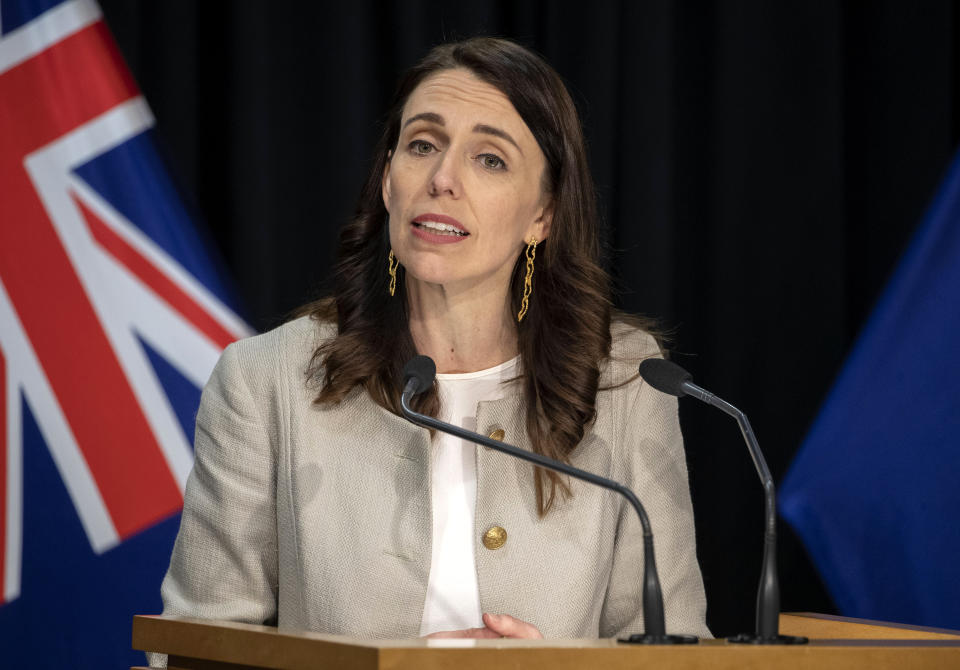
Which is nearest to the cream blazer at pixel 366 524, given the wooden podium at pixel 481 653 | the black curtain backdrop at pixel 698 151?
the wooden podium at pixel 481 653

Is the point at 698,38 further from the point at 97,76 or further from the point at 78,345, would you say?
the point at 78,345

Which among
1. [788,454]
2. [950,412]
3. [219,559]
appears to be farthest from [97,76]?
[950,412]

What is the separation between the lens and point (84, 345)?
2.77 metres

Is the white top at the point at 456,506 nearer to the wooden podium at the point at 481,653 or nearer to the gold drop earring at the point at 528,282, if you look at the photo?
the gold drop earring at the point at 528,282

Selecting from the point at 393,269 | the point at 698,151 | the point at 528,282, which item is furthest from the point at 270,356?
the point at 698,151

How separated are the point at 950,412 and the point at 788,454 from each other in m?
0.42

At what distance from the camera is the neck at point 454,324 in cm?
221

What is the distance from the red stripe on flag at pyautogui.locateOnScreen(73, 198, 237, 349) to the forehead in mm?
919

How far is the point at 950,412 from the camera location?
9.52 ft

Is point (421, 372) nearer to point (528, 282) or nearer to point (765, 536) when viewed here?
point (765, 536)

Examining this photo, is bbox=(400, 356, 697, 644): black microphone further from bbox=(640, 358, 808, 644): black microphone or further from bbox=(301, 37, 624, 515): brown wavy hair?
bbox=(301, 37, 624, 515): brown wavy hair

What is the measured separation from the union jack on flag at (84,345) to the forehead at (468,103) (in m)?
0.92

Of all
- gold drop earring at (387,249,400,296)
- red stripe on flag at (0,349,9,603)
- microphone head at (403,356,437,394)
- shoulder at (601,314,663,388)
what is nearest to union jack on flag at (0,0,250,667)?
red stripe on flag at (0,349,9,603)

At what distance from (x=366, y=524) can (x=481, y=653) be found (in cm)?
88
